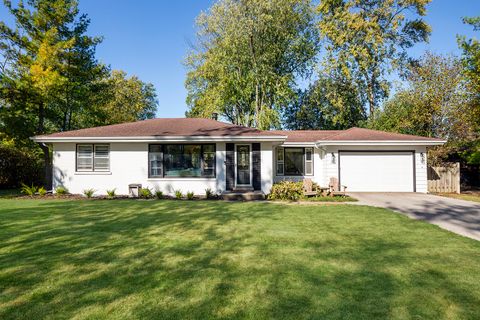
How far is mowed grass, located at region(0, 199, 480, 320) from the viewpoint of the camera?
3.04 m

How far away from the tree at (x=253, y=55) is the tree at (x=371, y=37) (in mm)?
2545

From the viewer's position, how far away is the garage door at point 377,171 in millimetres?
14484

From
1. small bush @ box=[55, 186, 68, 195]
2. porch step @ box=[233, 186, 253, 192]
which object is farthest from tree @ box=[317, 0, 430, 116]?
small bush @ box=[55, 186, 68, 195]

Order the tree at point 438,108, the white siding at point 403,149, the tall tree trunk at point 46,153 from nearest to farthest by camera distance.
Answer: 1. the white siding at point 403,149
2. the tall tree trunk at point 46,153
3. the tree at point 438,108

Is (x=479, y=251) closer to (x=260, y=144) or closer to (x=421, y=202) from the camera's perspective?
(x=421, y=202)

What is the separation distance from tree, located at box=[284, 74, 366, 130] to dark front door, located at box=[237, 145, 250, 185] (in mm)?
14714

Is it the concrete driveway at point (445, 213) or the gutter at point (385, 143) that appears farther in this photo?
the gutter at point (385, 143)

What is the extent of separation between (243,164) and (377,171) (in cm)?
724

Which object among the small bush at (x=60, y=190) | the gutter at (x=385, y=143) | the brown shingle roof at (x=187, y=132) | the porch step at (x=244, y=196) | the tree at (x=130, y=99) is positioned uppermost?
the tree at (x=130, y=99)

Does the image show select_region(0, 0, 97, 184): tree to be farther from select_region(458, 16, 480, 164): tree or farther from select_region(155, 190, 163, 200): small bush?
select_region(458, 16, 480, 164): tree

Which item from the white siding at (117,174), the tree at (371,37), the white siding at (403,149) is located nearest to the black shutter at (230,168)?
the white siding at (117,174)

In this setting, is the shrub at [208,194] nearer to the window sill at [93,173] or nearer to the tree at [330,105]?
the window sill at [93,173]

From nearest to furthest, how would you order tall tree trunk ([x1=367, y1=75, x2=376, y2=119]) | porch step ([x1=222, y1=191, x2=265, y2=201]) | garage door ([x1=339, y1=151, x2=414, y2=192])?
porch step ([x1=222, y1=191, x2=265, y2=201]), garage door ([x1=339, y1=151, x2=414, y2=192]), tall tree trunk ([x1=367, y1=75, x2=376, y2=119])

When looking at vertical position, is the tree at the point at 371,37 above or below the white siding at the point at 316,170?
above
